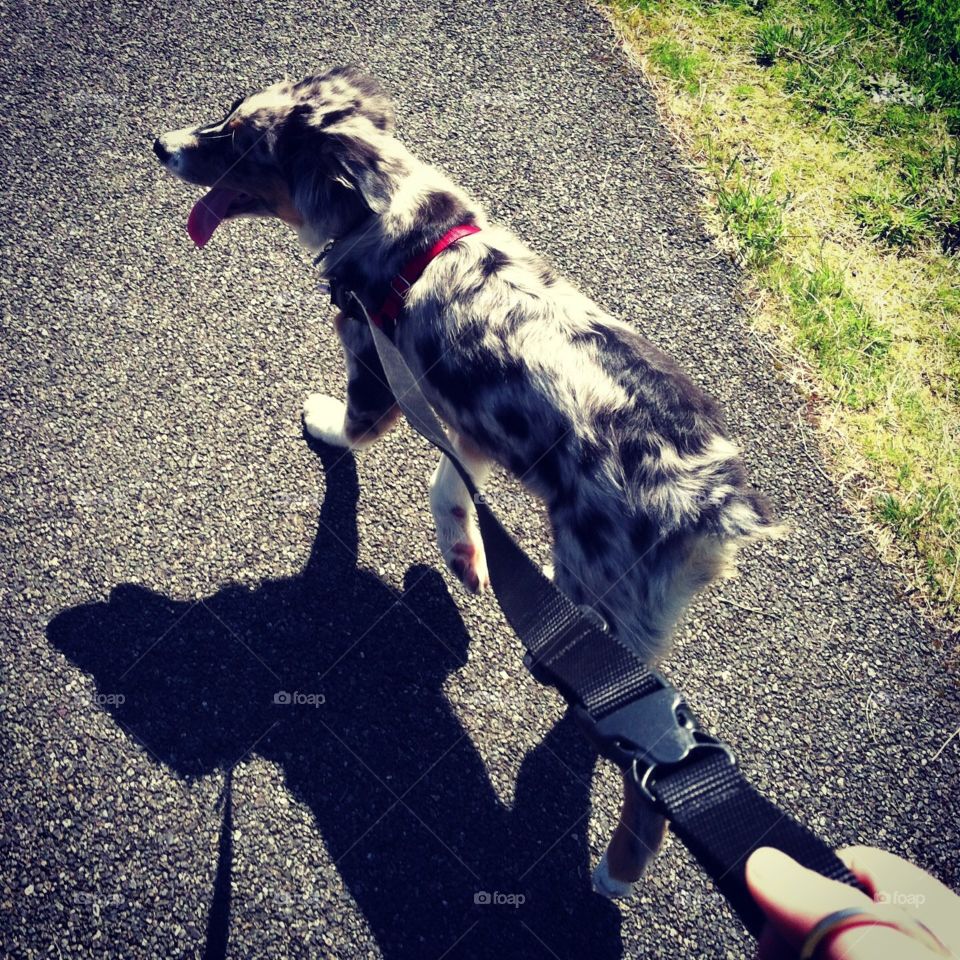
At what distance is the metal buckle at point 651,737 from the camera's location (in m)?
1.44

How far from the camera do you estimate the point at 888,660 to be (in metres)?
2.81

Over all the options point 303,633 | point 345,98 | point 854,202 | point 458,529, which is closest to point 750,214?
point 854,202

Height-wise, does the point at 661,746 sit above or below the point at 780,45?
below

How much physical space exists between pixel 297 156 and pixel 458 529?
1508mm

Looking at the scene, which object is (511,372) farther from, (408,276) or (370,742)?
(370,742)

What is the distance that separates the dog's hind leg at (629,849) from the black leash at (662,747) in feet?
2.52

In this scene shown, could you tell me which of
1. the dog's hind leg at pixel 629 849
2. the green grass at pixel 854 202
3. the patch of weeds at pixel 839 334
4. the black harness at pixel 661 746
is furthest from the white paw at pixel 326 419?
the patch of weeds at pixel 839 334

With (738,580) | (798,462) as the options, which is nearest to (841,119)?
(798,462)

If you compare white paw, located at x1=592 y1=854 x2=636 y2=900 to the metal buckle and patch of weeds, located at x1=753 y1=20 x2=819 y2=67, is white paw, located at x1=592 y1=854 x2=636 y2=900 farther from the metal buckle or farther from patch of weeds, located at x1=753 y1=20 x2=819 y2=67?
patch of weeds, located at x1=753 y1=20 x2=819 y2=67

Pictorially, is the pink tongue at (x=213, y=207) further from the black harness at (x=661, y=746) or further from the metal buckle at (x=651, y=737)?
the metal buckle at (x=651, y=737)

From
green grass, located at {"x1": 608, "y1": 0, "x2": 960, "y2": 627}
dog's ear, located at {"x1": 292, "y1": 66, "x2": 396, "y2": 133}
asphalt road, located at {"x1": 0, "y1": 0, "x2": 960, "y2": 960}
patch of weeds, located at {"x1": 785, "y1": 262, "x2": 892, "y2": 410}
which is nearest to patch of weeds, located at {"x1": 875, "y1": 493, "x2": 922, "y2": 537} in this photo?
green grass, located at {"x1": 608, "y1": 0, "x2": 960, "y2": 627}

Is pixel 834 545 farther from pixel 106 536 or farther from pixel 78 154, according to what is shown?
pixel 78 154

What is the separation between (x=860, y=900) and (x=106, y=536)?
2.74m

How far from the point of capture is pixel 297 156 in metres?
2.49
